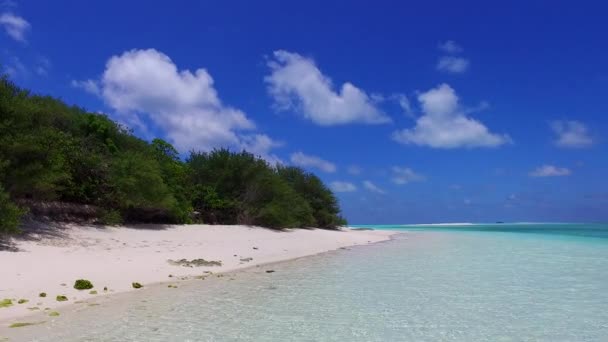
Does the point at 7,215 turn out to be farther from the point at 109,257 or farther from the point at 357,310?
the point at 357,310

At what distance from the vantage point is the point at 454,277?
1338cm

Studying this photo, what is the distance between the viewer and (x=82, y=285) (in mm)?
9609

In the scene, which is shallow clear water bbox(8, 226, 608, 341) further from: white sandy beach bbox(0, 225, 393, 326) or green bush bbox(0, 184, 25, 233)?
green bush bbox(0, 184, 25, 233)

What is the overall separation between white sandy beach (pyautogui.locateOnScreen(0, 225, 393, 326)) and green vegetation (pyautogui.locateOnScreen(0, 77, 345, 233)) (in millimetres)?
1345

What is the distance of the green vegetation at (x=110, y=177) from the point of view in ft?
48.0

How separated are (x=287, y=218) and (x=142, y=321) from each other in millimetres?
24135

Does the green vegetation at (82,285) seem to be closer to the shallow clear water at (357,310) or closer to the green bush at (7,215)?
the shallow clear water at (357,310)

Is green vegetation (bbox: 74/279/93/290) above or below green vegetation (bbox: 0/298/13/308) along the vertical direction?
above

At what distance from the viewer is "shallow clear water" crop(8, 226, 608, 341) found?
22.5 ft

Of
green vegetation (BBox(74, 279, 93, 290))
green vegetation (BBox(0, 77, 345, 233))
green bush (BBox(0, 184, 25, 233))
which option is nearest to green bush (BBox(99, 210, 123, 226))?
green vegetation (BBox(0, 77, 345, 233))

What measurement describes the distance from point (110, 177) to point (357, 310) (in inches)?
600

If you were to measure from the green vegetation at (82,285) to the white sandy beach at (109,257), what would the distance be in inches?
4.4

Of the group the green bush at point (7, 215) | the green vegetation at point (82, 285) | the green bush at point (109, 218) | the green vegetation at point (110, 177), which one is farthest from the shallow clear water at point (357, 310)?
the green bush at point (109, 218)

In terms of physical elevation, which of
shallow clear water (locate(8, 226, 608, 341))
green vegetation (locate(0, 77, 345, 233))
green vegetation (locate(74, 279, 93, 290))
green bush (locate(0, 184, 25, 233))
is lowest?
shallow clear water (locate(8, 226, 608, 341))
